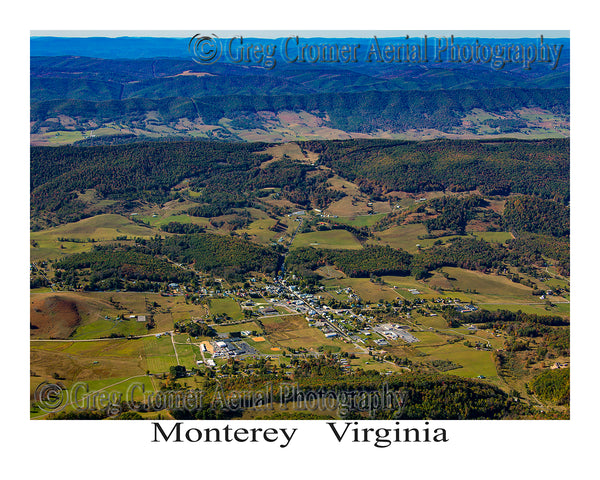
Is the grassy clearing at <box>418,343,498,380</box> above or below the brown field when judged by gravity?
below

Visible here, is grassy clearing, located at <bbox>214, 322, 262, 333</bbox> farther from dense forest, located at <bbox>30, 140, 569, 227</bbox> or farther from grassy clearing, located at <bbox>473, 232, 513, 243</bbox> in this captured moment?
grassy clearing, located at <bbox>473, 232, 513, 243</bbox>

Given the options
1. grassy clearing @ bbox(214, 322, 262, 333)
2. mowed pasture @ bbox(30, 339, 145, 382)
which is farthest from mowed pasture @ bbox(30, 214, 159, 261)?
grassy clearing @ bbox(214, 322, 262, 333)

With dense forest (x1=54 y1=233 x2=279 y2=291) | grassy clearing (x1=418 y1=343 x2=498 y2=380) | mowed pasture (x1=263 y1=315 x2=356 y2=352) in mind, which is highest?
dense forest (x1=54 y1=233 x2=279 y2=291)

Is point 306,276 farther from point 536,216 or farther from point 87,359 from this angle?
point 536,216

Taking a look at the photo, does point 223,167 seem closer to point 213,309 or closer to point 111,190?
point 111,190

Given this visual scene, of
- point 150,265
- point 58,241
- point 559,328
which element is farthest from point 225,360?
point 58,241

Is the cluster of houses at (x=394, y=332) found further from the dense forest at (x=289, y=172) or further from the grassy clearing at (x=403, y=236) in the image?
the dense forest at (x=289, y=172)

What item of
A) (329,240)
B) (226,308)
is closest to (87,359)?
(226,308)
